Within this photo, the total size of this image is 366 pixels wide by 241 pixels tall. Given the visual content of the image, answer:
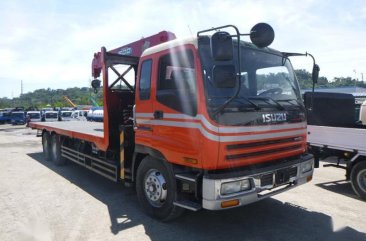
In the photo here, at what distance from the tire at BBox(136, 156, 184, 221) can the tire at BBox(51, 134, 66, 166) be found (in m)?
4.83

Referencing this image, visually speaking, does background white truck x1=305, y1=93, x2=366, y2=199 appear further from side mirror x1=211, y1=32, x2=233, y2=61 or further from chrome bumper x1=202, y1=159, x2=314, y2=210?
side mirror x1=211, y1=32, x2=233, y2=61

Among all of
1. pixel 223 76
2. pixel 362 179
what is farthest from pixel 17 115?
pixel 223 76

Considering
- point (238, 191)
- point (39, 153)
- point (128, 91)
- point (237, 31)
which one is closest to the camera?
point (237, 31)

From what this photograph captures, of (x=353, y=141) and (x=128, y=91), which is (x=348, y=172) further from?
(x=128, y=91)

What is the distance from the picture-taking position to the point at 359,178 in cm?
594

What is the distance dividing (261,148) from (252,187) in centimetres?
57

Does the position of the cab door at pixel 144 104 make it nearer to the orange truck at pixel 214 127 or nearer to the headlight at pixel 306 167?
the orange truck at pixel 214 127

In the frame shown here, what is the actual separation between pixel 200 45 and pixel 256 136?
1.36 metres

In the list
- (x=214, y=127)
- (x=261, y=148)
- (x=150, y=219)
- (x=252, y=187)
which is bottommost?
(x=150, y=219)

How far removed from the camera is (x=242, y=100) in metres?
4.10

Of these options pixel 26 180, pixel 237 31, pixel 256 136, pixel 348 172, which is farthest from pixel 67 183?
pixel 348 172

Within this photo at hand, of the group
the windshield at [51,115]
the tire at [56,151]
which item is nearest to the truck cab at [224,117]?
the tire at [56,151]

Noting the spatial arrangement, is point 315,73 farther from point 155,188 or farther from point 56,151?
point 56,151

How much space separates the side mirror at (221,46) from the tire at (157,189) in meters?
1.72
